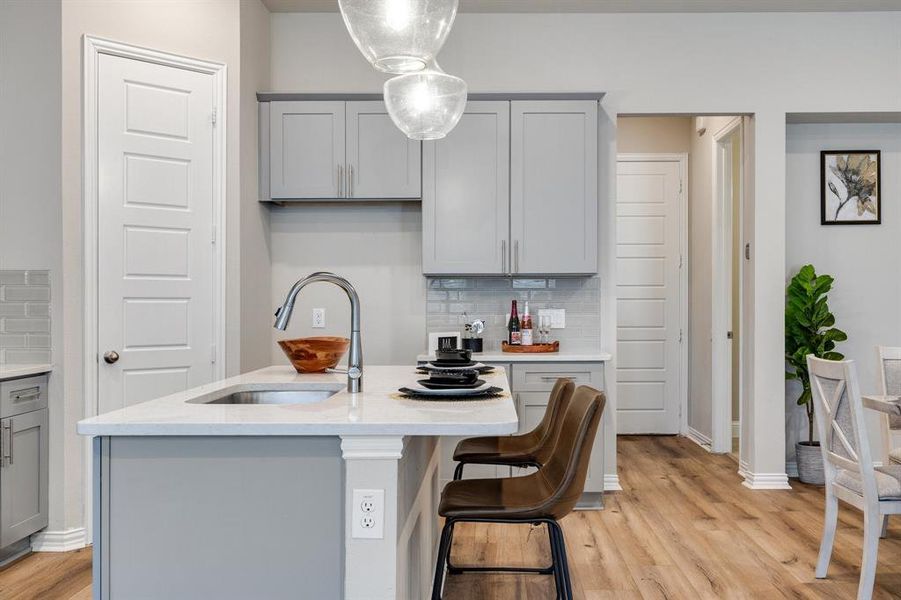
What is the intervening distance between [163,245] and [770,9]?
387 centimetres

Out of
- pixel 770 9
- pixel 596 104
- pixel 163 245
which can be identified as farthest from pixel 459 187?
pixel 770 9

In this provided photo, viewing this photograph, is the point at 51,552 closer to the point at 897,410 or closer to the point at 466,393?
the point at 466,393

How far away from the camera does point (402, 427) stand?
172 centimetres

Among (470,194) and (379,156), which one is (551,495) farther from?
(379,156)

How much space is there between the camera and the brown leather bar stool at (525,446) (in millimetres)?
2744

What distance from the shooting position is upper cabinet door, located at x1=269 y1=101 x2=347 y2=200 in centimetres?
424

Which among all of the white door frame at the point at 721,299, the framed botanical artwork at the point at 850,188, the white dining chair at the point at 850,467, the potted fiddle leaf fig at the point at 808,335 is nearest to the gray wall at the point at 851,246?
the framed botanical artwork at the point at 850,188

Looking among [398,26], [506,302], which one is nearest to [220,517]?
[398,26]

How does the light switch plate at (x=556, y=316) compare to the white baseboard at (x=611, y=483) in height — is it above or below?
above

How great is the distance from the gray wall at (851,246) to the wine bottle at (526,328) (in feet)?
5.94

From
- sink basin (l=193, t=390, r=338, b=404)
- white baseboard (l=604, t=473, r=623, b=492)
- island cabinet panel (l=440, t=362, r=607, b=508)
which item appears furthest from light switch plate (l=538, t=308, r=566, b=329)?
sink basin (l=193, t=390, r=338, b=404)

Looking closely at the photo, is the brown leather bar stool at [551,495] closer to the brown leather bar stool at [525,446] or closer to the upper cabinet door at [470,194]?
the brown leather bar stool at [525,446]

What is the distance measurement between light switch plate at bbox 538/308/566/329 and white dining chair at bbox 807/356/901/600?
5.73 ft

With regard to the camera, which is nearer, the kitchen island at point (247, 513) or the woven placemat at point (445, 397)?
the kitchen island at point (247, 513)
